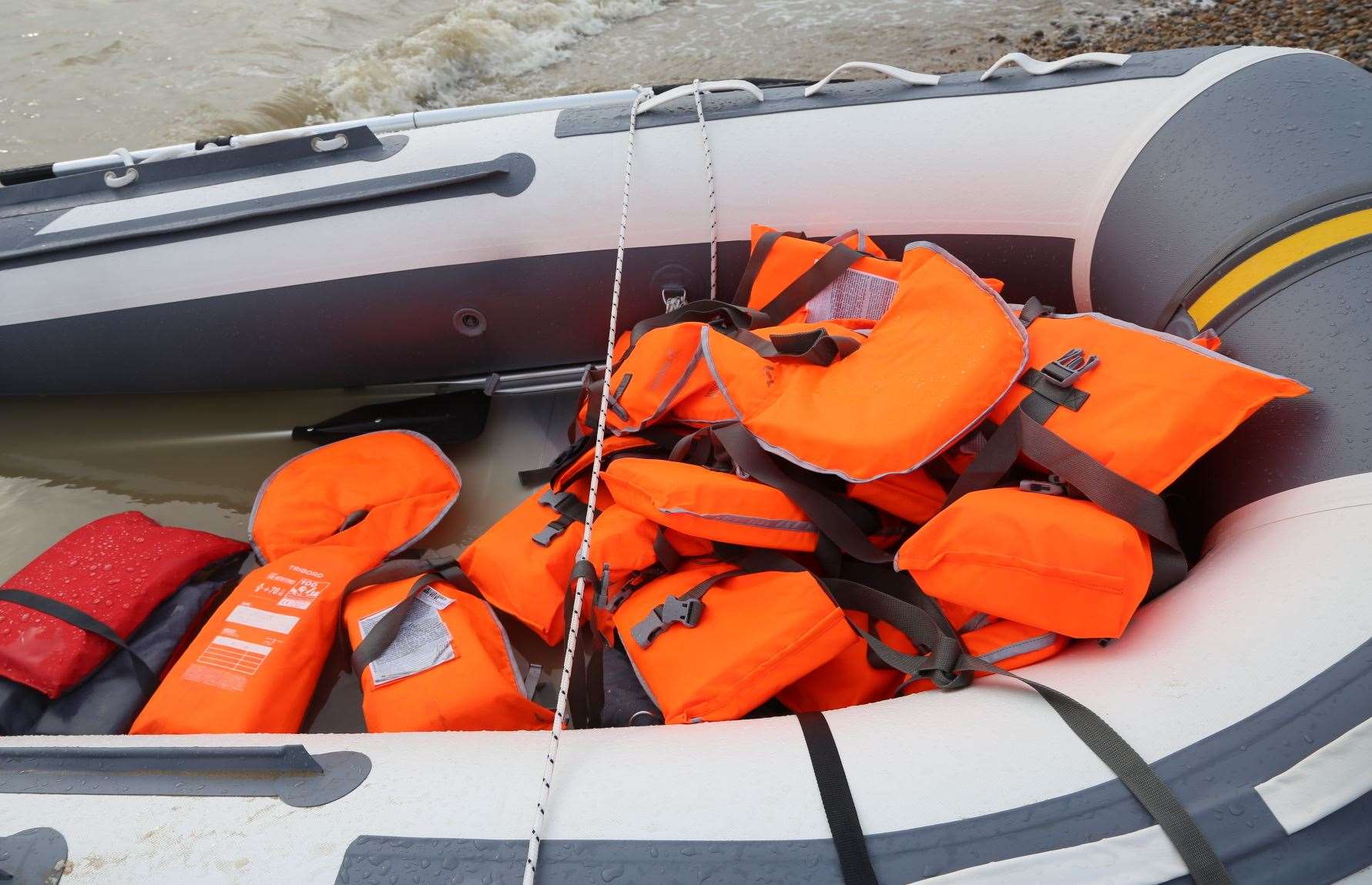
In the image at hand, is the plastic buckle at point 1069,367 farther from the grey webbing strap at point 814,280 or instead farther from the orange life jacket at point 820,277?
the grey webbing strap at point 814,280

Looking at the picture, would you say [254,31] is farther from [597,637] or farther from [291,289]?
[597,637]

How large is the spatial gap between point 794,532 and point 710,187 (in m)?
0.75

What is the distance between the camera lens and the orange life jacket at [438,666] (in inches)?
46.8

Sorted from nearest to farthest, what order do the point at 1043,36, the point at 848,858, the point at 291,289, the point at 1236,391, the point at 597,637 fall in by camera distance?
the point at 848,858
the point at 1236,391
the point at 597,637
the point at 291,289
the point at 1043,36

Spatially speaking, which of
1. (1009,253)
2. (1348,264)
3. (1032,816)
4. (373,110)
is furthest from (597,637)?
(373,110)

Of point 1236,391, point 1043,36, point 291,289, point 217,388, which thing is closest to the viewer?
point 1236,391

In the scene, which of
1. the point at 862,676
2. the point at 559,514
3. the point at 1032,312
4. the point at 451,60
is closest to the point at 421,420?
the point at 559,514

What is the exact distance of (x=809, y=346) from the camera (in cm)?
135

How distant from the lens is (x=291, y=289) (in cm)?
174

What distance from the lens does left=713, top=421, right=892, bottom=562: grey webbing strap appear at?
3.88 feet

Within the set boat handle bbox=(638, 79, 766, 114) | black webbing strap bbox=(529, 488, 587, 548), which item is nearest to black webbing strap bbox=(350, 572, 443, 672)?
black webbing strap bbox=(529, 488, 587, 548)

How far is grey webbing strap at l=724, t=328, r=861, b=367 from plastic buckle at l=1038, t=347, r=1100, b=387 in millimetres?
302

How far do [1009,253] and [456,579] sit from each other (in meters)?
1.17

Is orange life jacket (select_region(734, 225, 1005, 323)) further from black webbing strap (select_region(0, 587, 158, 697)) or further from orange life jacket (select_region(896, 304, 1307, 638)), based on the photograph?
black webbing strap (select_region(0, 587, 158, 697))
